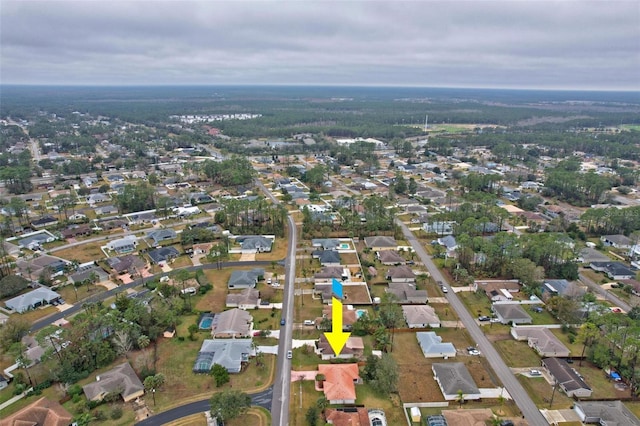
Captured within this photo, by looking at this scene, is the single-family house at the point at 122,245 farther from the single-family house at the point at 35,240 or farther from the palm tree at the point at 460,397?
the palm tree at the point at 460,397

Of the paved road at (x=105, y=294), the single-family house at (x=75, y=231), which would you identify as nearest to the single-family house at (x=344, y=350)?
the paved road at (x=105, y=294)

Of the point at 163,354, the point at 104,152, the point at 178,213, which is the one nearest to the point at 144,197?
the point at 178,213

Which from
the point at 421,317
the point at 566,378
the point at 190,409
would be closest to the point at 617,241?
the point at 566,378

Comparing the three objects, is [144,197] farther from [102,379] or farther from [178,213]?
[102,379]

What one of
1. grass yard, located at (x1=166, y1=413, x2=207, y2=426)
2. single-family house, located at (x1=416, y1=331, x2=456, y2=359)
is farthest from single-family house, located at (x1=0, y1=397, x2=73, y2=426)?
single-family house, located at (x1=416, y1=331, x2=456, y2=359)

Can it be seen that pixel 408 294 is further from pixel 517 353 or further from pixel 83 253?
pixel 83 253

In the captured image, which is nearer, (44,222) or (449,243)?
Answer: (449,243)

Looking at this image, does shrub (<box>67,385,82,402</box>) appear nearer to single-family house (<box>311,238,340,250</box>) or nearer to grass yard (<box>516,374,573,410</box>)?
single-family house (<box>311,238,340,250</box>)
